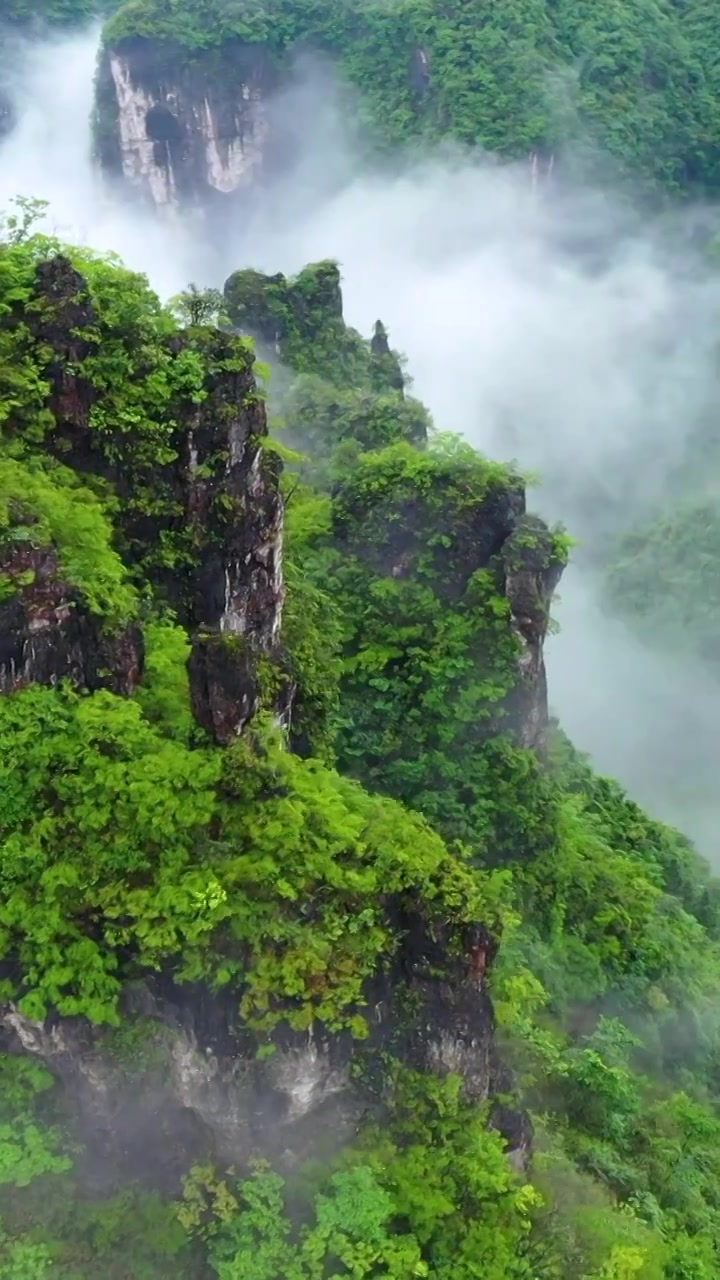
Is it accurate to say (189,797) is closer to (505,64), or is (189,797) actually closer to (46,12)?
(505,64)

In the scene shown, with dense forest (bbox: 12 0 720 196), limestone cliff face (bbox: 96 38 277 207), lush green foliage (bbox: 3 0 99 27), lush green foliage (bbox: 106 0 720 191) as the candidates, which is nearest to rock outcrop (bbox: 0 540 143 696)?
limestone cliff face (bbox: 96 38 277 207)

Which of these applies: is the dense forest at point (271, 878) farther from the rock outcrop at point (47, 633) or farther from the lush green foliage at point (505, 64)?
the lush green foliage at point (505, 64)

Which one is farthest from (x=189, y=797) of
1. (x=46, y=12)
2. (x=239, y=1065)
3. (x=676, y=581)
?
(x=46, y=12)

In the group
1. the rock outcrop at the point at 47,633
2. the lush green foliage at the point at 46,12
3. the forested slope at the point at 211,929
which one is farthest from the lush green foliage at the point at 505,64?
the rock outcrop at the point at 47,633

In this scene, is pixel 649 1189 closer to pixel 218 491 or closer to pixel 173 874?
pixel 173 874

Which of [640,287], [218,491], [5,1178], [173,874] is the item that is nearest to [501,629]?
[218,491]

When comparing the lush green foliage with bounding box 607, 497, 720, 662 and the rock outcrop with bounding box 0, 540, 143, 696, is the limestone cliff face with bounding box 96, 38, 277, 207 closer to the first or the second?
the lush green foliage with bounding box 607, 497, 720, 662
